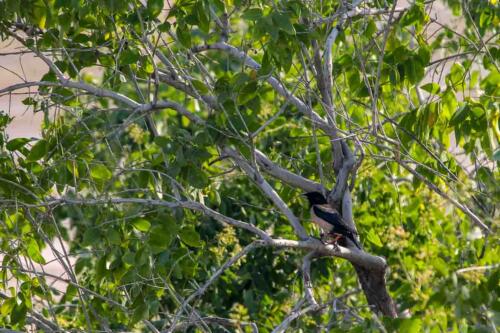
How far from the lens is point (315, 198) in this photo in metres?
5.19

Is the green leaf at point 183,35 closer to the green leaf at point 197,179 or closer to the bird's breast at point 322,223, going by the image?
the green leaf at point 197,179

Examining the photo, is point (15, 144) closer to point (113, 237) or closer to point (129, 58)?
point (129, 58)

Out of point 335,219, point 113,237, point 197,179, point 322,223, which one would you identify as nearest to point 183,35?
point 197,179

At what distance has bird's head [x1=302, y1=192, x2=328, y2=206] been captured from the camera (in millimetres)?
5059

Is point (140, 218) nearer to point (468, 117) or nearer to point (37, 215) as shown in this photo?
point (37, 215)

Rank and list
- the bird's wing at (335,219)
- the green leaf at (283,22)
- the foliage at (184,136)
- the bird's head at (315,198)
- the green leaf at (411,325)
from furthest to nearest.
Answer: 1. the bird's head at (315,198)
2. the bird's wing at (335,219)
3. the foliage at (184,136)
4. the green leaf at (283,22)
5. the green leaf at (411,325)

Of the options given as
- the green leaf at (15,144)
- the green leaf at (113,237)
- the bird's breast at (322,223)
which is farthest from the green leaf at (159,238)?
the bird's breast at (322,223)

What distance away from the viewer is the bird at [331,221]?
4945mm

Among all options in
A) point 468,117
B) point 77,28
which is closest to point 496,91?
point 468,117

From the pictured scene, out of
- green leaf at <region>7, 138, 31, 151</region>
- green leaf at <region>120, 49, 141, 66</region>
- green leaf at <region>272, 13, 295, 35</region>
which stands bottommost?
green leaf at <region>7, 138, 31, 151</region>

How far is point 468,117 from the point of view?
439 centimetres

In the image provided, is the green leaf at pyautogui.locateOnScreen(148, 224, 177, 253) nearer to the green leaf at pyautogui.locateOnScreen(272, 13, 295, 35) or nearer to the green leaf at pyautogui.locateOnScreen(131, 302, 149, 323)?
the green leaf at pyautogui.locateOnScreen(131, 302, 149, 323)

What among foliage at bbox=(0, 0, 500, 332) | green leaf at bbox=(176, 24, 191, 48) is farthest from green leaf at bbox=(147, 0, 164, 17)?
green leaf at bbox=(176, 24, 191, 48)

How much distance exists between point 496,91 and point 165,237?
65.0 inches
